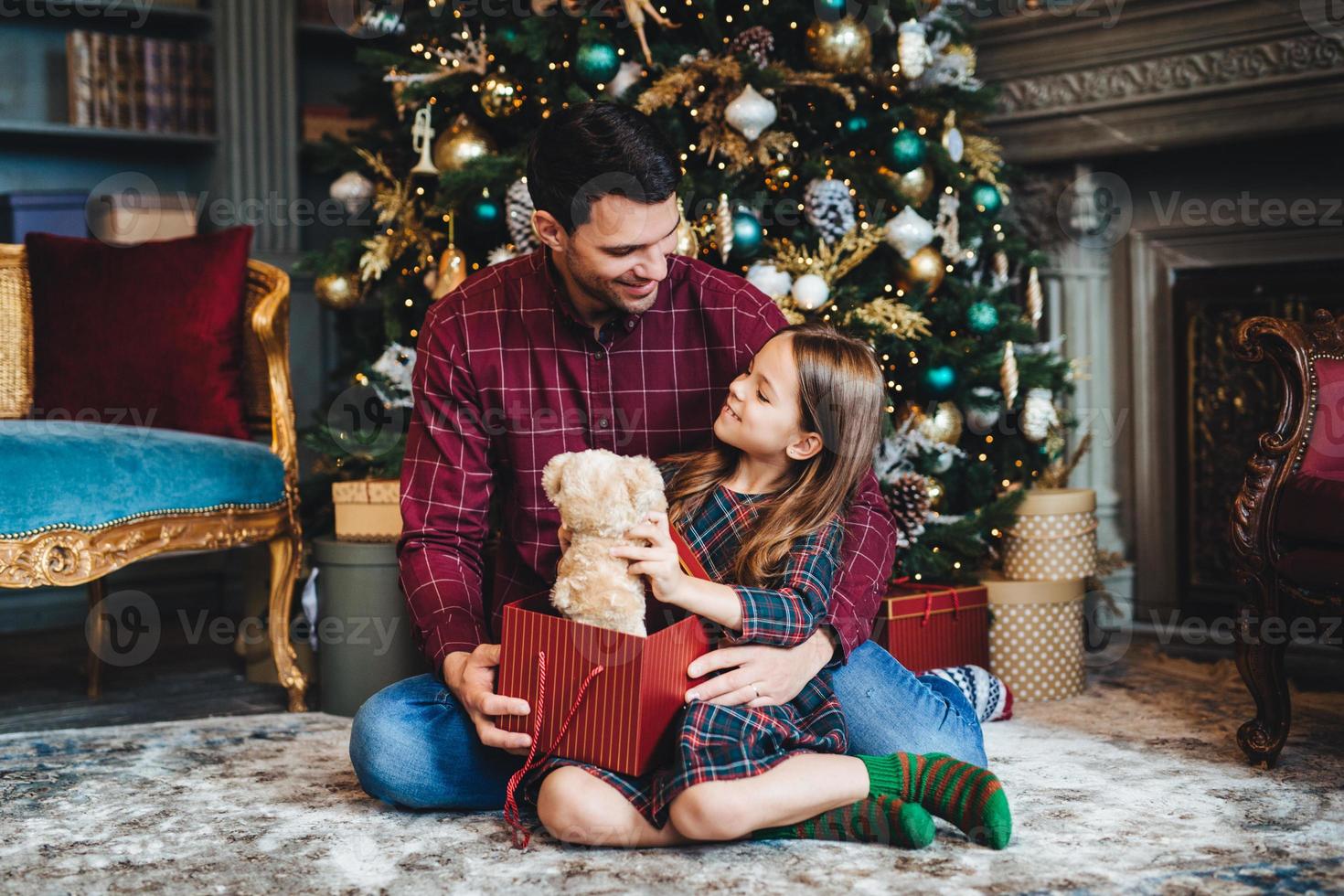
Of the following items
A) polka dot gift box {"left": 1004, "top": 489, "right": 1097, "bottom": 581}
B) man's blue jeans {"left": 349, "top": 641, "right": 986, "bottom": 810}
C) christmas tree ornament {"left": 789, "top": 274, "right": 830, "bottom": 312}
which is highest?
christmas tree ornament {"left": 789, "top": 274, "right": 830, "bottom": 312}

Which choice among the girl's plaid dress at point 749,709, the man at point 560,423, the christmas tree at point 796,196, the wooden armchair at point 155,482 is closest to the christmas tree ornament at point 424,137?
the christmas tree at point 796,196

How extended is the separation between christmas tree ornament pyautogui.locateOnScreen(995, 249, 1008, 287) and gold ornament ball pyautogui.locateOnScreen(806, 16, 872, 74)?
59 cm

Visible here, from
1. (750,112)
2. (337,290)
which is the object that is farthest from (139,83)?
(750,112)

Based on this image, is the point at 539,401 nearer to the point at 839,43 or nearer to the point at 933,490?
the point at 933,490

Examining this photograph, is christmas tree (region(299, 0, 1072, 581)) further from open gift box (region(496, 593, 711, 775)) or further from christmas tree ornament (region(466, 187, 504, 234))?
open gift box (region(496, 593, 711, 775))

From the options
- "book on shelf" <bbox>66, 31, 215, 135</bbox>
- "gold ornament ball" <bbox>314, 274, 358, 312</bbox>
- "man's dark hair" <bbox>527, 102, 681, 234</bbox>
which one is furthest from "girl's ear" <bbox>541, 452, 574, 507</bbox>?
"book on shelf" <bbox>66, 31, 215, 135</bbox>

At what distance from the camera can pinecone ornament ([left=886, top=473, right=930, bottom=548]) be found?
259 centimetres

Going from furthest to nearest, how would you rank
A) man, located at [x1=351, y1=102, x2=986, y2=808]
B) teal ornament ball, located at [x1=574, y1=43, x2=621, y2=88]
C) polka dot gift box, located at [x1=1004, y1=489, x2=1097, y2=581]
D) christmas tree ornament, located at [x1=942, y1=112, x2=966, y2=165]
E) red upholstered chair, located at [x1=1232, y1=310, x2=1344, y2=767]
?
christmas tree ornament, located at [x1=942, y1=112, x2=966, y2=165] < polka dot gift box, located at [x1=1004, y1=489, x2=1097, y2=581] < teal ornament ball, located at [x1=574, y1=43, x2=621, y2=88] < red upholstered chair, located at [x1=1232, y1=310, x2=1344, y2=767] < man, located at [x1=351, y1=102, x2=986, y2=808]

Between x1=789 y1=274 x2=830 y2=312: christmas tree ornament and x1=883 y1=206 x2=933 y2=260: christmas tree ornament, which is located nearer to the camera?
x1=789 y1=274 x2=830 y2=312: christmas tree ornament

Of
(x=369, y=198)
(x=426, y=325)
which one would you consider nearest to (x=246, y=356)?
(x=369, y=198)

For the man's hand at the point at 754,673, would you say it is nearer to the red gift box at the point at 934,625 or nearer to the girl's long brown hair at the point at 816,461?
the girl's long brown hair at the point at 816,461

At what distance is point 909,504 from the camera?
8.51 feet

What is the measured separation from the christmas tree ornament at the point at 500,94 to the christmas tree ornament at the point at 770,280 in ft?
2.13

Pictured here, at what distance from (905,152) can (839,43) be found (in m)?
0.26
